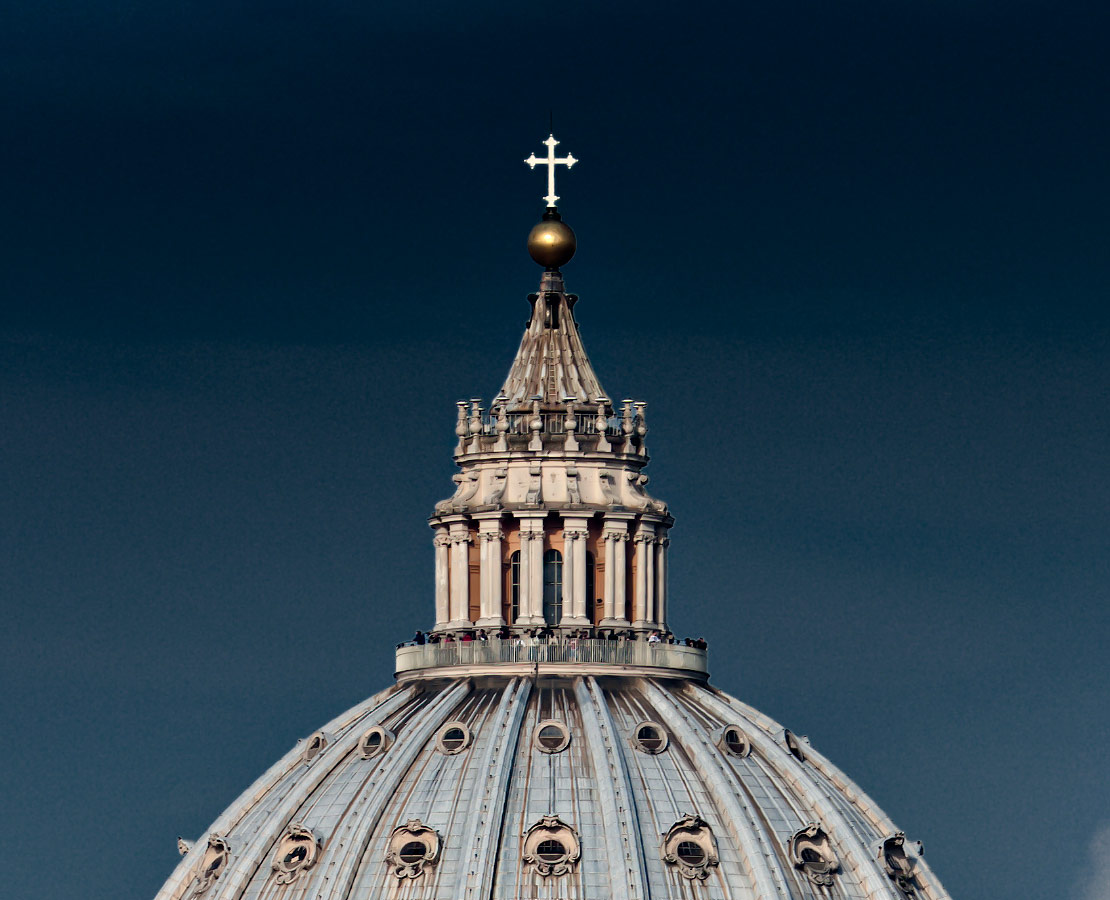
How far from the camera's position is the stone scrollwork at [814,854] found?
166m

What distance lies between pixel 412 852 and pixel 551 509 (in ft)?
46.7

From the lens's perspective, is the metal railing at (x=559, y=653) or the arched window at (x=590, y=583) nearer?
the metal railing at (x=559, y=653)

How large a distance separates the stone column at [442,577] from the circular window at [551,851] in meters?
12.6

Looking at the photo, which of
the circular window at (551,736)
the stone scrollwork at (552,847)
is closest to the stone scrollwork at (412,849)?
the stone scrollwork at (552,847)

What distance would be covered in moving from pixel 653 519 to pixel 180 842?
20.0 metres

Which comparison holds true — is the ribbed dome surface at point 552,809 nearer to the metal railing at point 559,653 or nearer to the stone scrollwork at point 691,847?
the stone scrollwork at point 691,847

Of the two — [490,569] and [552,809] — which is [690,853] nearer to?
[552,809]

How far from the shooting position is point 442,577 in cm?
17350

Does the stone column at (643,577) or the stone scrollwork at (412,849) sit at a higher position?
the stone column at (643,577)

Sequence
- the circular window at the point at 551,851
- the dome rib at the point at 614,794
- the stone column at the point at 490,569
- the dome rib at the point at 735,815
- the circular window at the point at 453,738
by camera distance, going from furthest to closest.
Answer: the stone column at the point at 490,569 < the circular window at the point at 453,738 < the dome rib at the point at 735,815 < the circular window at the point at 551,851 < the dome rib at the point at 614,794

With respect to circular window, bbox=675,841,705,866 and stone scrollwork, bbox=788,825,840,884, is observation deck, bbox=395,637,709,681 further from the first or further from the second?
circular window, bbox=675,841,705,866

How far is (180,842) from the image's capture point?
175250 millimetres

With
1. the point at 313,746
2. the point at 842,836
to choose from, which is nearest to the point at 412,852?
the point at 313,746

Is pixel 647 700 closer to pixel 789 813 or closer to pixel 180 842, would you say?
pixel 789 813
